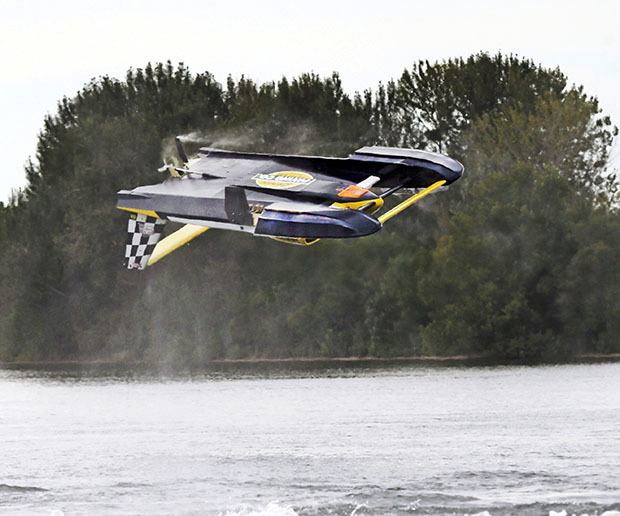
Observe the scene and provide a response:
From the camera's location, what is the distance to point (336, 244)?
77250 millimetres

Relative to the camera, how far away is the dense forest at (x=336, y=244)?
7431 cm

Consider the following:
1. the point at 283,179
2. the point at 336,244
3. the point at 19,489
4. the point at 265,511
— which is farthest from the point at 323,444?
the point at 336,244

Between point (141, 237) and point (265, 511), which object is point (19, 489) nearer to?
point (141, 237)

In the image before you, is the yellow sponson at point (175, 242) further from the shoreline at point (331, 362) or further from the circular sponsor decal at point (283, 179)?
the shoreline at point (331, 362)

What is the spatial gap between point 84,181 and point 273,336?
10.1m

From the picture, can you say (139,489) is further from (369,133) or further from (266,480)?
(369,133)

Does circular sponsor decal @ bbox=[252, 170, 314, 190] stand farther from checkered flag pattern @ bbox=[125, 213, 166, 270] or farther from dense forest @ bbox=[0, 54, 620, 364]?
dense forest @ bbox=[0, 54, 620, 364]

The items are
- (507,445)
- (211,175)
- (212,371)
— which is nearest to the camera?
(211,175)

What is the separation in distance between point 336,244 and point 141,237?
40.8 metres

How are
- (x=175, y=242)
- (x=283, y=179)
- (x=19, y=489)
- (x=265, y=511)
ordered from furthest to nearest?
1. (x=19, y=489)
2. (x=175, y=242)
3. (x=265, y=511)
4. (x=283, y=179)

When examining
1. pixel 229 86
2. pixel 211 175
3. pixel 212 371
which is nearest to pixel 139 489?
pixel 211 175

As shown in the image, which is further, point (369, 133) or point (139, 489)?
point (369, 133)

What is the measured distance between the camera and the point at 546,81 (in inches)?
3440

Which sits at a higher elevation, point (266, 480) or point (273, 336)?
point (273, 336)
